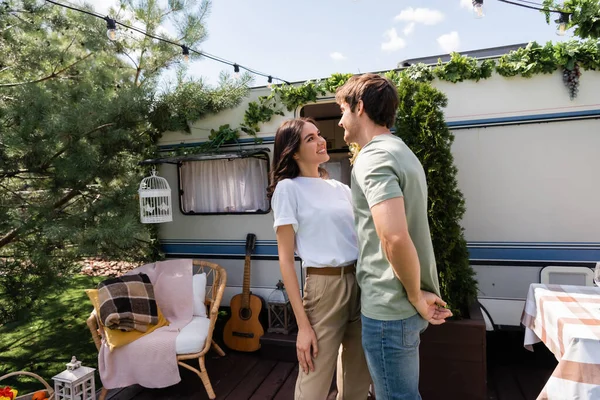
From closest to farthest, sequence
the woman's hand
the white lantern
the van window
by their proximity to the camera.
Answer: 1. the woman's hand
2. the white lantern
3. the van window

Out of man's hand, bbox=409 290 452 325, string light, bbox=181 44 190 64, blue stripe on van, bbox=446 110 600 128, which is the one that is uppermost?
string light, bbox=181 44 190 64

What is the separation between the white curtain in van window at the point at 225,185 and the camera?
4.11m

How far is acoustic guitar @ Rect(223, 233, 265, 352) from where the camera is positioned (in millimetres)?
3664

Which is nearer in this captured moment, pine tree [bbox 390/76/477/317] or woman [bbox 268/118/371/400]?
woman [bbox 268/118/371/400]

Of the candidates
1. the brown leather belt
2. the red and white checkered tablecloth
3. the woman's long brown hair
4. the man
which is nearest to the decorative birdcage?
the woman's long brown hair

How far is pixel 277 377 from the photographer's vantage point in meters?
3.11

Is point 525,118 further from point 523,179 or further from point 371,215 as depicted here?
point 371,215

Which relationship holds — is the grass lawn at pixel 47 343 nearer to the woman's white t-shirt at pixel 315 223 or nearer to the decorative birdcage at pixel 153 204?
the decorative birdcage at pixel 153 204

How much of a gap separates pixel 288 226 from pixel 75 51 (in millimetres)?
3619

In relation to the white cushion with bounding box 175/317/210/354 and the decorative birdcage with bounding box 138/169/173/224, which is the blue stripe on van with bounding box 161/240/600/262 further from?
the white cushion with bounding box 175/317/210/354

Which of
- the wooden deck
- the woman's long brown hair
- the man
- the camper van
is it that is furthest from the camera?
the camper van

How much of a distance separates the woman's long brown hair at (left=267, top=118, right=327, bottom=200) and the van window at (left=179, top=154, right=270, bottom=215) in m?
2.33

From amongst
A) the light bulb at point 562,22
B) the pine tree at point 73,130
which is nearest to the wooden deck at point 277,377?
the pine tree at point 73,130

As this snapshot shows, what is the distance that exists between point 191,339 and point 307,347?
64.8 inches
